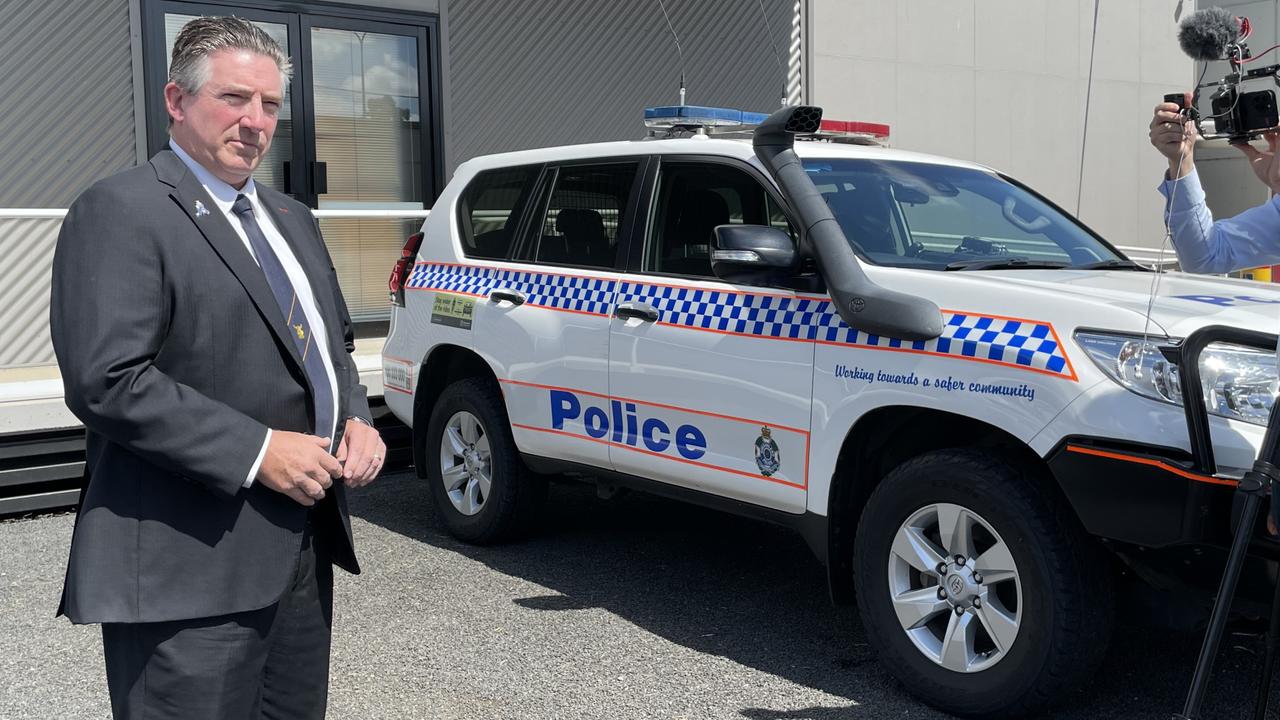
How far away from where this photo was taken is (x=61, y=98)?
908 centimetres

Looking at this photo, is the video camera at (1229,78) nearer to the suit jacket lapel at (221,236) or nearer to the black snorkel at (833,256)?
the black snorkel at (833,256)

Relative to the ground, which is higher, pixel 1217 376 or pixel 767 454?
pixel 1217 376

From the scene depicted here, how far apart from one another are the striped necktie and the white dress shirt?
1 centimetres

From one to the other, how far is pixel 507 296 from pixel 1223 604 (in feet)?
11.6

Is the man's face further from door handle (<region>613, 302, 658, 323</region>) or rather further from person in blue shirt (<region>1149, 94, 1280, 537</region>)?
door handle (<region>613, 302, 658, 323</region>)

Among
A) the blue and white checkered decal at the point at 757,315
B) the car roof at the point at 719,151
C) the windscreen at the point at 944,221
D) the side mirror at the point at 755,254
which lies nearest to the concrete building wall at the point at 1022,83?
the car roof at the point at 719,151

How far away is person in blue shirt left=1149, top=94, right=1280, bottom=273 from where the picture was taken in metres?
3.12

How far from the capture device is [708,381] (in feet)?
15.4

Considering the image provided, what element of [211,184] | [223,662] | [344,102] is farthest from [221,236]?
[344,102]

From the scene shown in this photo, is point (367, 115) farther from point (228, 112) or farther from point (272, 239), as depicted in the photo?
point (228, 112)

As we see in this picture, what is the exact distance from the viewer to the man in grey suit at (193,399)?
2.08 metres

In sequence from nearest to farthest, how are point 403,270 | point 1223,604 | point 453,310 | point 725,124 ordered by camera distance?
point 1223,604, point 725,124, point 453,310, point 403,270

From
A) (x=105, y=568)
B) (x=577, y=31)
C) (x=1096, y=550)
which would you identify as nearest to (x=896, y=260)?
(x=1096, y=550)

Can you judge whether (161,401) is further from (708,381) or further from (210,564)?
(708,381)
